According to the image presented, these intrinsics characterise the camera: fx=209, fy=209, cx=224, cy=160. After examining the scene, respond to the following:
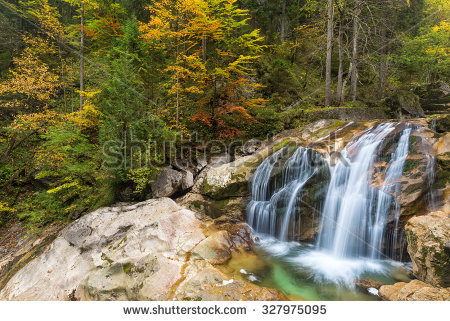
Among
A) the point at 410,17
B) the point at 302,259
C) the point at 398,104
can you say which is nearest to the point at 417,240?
the point at 302,259

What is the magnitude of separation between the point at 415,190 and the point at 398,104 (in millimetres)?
7628

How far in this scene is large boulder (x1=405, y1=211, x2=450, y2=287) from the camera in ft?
14.2

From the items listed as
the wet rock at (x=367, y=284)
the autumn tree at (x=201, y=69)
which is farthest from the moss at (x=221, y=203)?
the wet rock at (x=367, y=284)

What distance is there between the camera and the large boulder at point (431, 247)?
14.2 feet

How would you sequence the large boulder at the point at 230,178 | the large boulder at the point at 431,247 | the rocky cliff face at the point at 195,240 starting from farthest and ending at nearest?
the large boulder at the point at 230,178 < the rocky cliff face at the point at 195,240 < the large boulder at the point at 431,247

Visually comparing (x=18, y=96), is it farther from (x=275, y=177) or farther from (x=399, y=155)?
(x=399, y=155)

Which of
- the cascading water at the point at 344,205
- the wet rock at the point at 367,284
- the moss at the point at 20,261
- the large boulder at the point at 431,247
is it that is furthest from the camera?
the moss at the point at 20,261

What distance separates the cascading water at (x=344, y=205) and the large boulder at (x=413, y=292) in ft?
2.77

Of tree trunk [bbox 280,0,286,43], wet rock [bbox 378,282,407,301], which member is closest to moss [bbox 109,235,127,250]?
wet rock [bbox 378,282,407,301]

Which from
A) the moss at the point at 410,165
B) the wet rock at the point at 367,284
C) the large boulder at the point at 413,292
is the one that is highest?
the moss at the point at 410,165

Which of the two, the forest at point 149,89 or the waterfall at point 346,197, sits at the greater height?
the forest at point 149,89

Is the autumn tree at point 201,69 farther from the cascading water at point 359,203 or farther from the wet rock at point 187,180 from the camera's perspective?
the cascading water at point 359,203

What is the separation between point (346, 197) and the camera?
22.6ft

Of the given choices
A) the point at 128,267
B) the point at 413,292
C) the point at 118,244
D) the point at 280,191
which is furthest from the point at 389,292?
the point at 118,244
